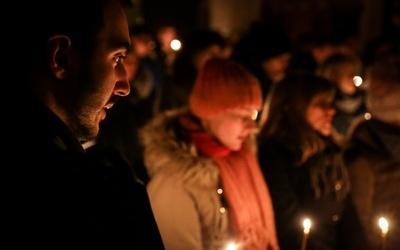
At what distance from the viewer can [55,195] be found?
123cm

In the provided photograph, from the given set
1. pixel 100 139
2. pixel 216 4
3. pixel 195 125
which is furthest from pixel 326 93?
pixel 216 4

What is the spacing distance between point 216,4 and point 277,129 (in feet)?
30.6

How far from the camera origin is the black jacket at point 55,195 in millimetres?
1177

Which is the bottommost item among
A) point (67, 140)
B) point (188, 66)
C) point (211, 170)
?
point (211, 170)

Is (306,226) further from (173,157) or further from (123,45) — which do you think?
(123,45)

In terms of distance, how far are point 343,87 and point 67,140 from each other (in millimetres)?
4042

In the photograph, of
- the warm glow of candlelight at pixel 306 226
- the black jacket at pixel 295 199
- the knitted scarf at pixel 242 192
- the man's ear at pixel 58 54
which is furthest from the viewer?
the black jacket at pixel 295 199

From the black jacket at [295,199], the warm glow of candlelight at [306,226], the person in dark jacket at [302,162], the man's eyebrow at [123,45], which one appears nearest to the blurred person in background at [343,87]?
the person in dark jacket at [302,162]

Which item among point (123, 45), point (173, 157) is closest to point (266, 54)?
point (173, 157)

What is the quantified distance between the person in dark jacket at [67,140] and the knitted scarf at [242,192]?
1084 millimetres

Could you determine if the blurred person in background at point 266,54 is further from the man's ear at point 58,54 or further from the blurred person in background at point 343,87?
the man's ear at point 58,54

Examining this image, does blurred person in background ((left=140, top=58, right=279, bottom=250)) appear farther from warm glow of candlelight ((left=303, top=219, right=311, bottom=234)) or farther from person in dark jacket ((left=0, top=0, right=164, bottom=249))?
person in dark jacket ((left=0, top=0, right=164, bottom=249))

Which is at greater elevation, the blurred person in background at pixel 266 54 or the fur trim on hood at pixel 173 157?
the blurred person in background at pixel 266 54

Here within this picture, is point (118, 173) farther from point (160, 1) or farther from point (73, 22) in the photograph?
point (160, 1)
